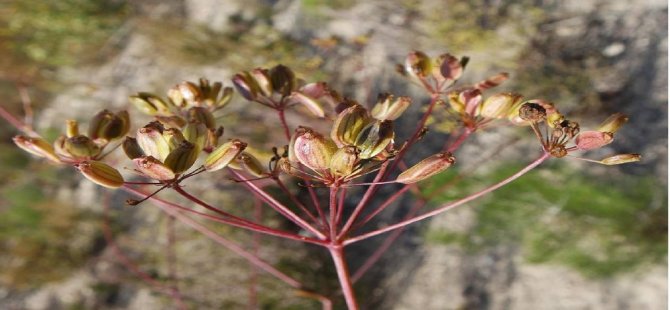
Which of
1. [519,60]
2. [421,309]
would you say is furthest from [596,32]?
[421,309]

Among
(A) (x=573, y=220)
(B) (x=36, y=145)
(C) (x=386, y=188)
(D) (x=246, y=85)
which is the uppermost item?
(D) (x=246, y=85)

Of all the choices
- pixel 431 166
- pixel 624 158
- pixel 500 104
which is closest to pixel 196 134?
pixel 431 166

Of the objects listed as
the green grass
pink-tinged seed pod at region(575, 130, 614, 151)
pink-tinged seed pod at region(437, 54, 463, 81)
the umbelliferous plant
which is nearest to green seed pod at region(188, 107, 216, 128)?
the umbelliferous plant

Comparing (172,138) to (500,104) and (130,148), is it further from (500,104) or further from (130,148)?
(500,104)

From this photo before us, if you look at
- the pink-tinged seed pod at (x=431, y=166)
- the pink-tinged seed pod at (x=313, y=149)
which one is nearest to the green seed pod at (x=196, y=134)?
the pink-tinged seed pod at (x=313, y=149)

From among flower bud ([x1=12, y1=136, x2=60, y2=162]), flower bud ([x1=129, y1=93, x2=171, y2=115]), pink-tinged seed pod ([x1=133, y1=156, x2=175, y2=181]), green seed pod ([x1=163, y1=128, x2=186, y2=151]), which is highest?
green seed pod ([x1=163, y1=128, x2=186, y2=151])

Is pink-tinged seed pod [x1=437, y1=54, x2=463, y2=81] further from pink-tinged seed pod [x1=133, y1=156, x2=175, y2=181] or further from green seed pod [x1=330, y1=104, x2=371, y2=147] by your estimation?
pink-tinged seed pod [x1=133, y1=156, x2=175, y2=181]
